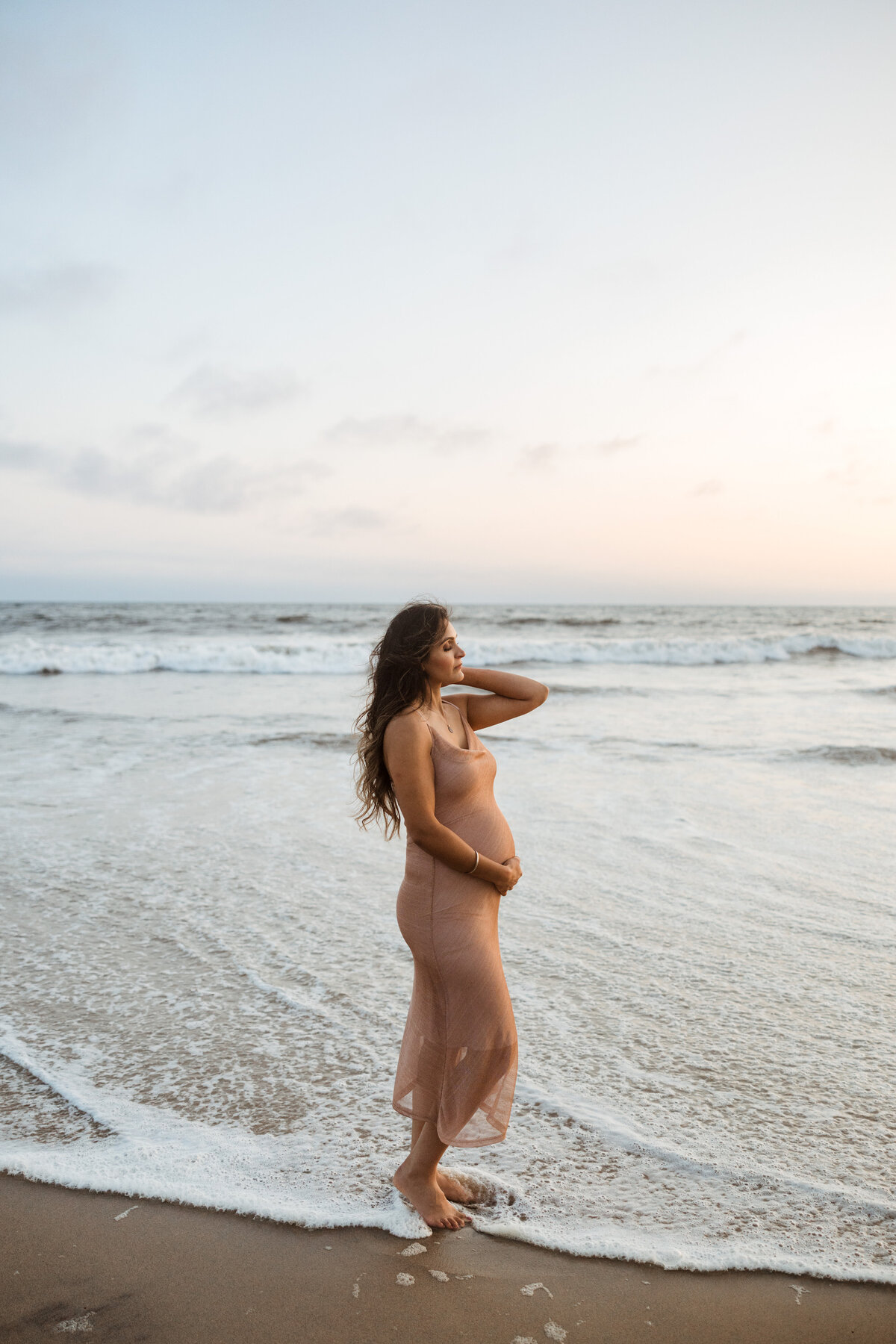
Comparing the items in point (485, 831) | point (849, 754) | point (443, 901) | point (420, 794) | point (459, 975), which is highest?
point (420, 794)

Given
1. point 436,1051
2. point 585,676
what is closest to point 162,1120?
point 436,1051

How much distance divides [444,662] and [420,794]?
0.42 m

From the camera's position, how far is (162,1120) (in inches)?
127

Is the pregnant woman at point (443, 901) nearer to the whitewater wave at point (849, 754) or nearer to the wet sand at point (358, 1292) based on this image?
the wet sand at point (358, 1292)

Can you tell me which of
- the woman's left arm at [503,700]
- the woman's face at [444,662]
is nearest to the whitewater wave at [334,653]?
the woman's left arm at [503,700]

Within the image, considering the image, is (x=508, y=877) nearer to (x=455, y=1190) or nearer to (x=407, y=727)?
(x=407, y=727)

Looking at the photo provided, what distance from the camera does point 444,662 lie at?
2598 millimetres

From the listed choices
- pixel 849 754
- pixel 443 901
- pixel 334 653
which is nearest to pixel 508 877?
pixel 443 901

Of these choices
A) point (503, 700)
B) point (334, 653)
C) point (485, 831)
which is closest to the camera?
point (485, 831)

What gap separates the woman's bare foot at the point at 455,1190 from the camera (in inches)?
110

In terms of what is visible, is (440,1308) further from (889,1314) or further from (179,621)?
(179,621)

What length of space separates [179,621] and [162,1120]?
4021 cm

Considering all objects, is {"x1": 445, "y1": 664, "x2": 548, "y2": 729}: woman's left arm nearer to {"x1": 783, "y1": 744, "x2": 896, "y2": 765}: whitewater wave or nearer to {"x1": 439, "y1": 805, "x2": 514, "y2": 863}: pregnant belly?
Answer: {"x1": 439, "y1": 805, "x2": 514, "y2": 863}: pregnant belly

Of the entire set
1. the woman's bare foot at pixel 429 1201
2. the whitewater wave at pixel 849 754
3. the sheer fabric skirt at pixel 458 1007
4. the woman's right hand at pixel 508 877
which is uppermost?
the woman's right hand at pixel 508 877
